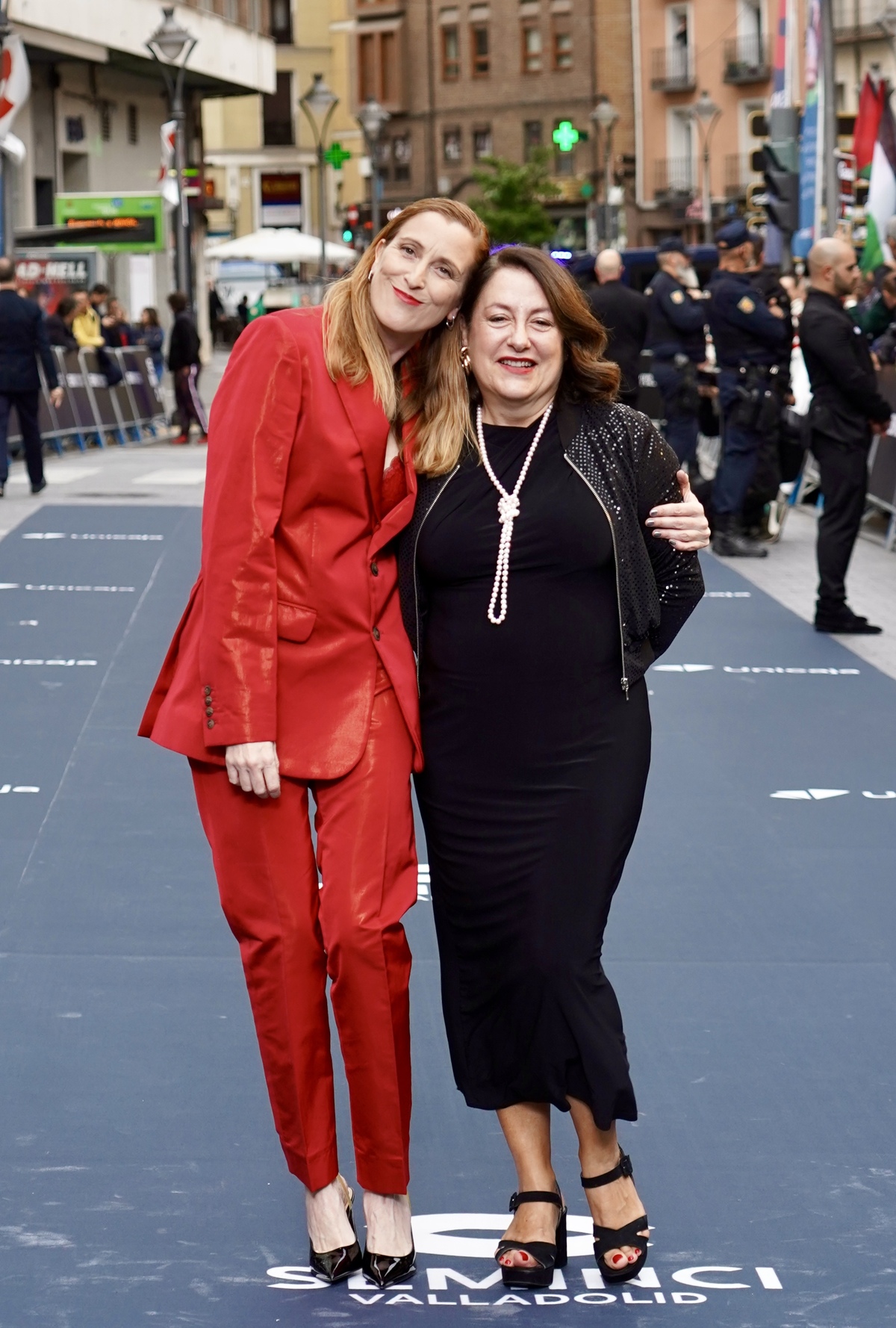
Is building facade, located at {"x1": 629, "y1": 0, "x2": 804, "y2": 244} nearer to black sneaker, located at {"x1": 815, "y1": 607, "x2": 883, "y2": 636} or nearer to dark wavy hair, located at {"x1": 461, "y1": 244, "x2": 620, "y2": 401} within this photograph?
black sneaker, located at {"x1": 815, "y1": 607, "x2": 883, "y2": 636}

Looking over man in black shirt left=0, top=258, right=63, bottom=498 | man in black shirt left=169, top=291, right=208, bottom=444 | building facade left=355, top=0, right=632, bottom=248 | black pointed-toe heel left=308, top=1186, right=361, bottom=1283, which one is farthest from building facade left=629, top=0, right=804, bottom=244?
black pointed-toe heel left=308, top=1186, right=361, bottom=1283

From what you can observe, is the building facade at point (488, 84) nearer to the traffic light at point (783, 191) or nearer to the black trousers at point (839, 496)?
the traffic light at point (783, 191)

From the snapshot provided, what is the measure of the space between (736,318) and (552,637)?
33.6ft

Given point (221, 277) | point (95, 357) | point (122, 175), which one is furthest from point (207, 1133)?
point (221, 277)

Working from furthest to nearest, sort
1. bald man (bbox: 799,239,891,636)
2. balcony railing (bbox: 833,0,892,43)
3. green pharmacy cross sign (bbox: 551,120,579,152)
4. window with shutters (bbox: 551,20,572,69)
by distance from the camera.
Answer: window with shutters (bbox: 551,20,572,69), balcony railing (bbox: 833,0,892,43), green pharmacy cross sign (bbox: 551,120,579,152), bald man (bbox: 799,239,891,636)

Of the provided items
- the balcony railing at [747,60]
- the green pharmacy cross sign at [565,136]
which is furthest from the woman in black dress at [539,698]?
the balcony railing at [747,60]

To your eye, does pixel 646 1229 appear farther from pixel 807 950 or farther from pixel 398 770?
pixel 807 950

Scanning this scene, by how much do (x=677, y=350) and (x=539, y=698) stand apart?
1232 centimetres

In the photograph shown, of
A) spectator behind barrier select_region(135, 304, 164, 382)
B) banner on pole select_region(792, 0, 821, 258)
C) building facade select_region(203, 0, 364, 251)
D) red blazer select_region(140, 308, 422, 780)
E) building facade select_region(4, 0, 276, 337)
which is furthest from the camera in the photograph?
building facade select_region(203, 0, 364, 251)

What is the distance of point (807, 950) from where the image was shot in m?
5.60

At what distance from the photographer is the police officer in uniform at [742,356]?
13.4 meters

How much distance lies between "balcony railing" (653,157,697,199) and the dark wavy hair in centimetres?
7597

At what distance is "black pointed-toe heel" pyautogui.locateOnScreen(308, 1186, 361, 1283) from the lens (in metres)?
3.63

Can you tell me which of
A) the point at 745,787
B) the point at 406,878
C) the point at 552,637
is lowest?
the point at 745,787
